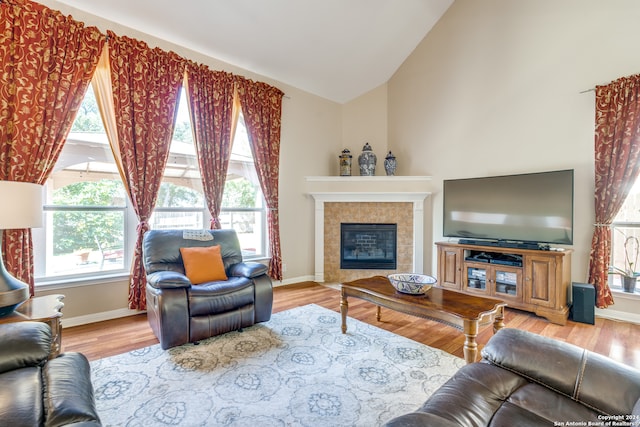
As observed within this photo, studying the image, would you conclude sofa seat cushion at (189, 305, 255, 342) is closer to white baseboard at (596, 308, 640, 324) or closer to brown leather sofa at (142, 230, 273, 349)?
brown leather sofa at (142, 230, 273, 349)

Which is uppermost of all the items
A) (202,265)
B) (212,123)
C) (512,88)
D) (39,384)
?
(512,88)

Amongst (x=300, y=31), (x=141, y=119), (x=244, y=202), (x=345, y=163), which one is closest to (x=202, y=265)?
(x=244, y=202)

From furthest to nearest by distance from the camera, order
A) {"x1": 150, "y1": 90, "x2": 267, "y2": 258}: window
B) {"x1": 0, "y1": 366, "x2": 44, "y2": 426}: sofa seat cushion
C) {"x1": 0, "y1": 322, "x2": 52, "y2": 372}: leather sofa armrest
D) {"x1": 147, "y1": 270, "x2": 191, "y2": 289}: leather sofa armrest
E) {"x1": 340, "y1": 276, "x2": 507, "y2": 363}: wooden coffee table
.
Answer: {"x1": 150, "y1": 90, "x2": 267, "y2": 258}: window, {"x1": 147, "y1": 270, "x2": 191, "y2": 289}: leather sofa armrest, {"x1": 340, "y1": 276, "x2": 507, "y2": 363}: wooden coffee table, {"x1": 0, "y1": 322, "x2": 52, "y2": 372}: leather sofa armrest, {"x1": 0, "y1": 366, "x2": 44, "y2": 426}: sofa seat cushion

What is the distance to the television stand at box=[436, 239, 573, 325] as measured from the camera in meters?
3.16

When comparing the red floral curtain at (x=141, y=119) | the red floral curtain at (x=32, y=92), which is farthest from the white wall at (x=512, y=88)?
the red floral curtain at (x=32, y=92)

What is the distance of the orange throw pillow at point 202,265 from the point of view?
288 cm

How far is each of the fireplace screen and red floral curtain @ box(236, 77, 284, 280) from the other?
111 centimetres

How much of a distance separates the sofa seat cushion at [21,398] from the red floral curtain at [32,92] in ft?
6.78

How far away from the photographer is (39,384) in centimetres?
109

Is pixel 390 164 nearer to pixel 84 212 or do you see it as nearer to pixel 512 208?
pixel 512 208

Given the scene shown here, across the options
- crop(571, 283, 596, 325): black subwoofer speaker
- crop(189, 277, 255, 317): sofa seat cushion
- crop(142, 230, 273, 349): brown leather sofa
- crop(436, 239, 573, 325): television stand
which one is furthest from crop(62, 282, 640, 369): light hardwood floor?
crop(189, 277, 255, 317): sofa seat cushion

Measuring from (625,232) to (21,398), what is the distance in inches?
191

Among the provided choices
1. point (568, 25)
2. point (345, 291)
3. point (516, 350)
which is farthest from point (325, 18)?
point (516, 350)

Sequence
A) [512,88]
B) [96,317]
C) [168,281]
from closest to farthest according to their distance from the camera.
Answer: [168,281]
[96,317]
[512,88]
